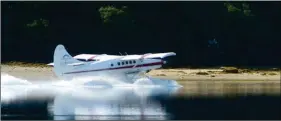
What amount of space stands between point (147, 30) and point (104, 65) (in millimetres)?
17982

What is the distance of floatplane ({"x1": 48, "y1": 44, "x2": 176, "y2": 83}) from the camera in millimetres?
61406

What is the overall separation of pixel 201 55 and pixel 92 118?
33.7 metres

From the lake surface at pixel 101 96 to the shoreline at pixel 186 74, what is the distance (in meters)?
2.08

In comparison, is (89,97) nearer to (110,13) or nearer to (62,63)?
(62,63)

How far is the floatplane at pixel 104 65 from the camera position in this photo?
61406 mm

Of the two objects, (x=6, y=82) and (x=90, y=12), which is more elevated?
(x=90, y=12)

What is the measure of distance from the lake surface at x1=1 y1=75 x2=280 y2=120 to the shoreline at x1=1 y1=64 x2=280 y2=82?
6.84 feet

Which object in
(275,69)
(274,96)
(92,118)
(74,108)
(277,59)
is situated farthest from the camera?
(277,59)

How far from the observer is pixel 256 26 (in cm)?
8119

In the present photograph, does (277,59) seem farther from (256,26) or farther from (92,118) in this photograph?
(92,118)

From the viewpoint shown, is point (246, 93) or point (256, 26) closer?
point (246, 93)

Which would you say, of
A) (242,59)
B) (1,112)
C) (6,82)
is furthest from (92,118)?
(242,59)

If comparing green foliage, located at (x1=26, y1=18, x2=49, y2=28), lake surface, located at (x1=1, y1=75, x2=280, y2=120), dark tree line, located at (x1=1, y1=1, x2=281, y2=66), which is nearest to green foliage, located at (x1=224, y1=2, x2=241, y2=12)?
dark tree line, located at (x1=1, y1=1, x2=281, y2=66)

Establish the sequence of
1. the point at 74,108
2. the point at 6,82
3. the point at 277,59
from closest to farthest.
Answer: the point at 74,108
the point at 6,82
the point at 277,59
